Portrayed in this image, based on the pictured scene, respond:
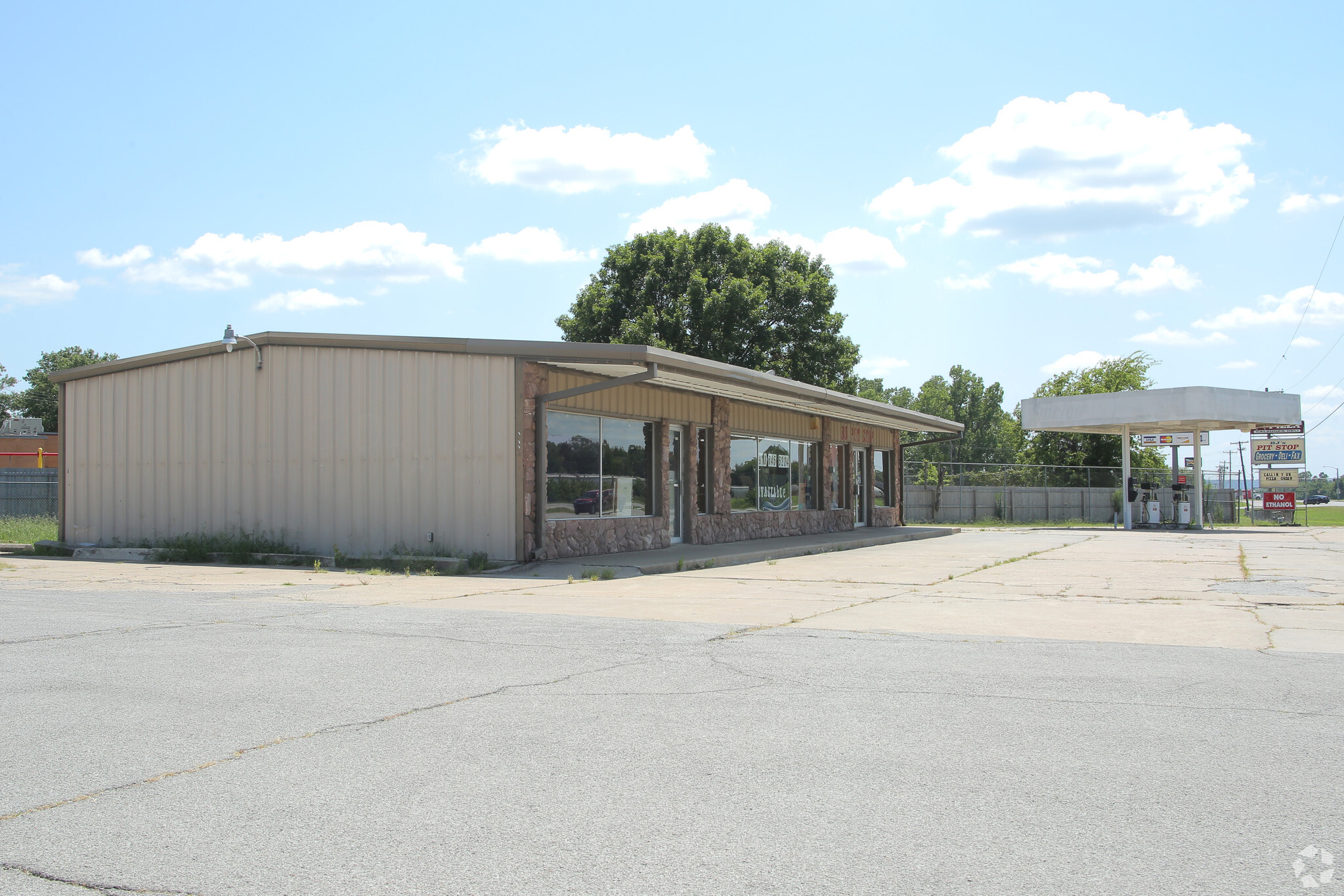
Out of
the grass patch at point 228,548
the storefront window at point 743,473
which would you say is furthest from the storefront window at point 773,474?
the grass patch at point 228,548

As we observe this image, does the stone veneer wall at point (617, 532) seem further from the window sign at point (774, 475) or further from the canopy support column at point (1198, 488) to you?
the canopy support column at point (1198, 488)

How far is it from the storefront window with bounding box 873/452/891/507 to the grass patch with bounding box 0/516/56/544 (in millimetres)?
21679

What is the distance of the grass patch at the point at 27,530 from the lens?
22.1m

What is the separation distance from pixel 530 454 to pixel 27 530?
14.2 m

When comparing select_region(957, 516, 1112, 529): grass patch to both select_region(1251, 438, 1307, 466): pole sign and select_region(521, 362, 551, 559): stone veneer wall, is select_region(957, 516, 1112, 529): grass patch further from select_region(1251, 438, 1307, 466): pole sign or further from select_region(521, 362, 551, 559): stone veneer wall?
select_region(521, 362, 551, 559): stone veneer wall

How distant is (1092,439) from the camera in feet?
168

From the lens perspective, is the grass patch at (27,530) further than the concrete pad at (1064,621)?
Yes

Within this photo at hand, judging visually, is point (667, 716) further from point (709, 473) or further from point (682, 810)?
point (709, 473)

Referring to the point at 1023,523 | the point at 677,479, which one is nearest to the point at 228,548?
the point at 677,479

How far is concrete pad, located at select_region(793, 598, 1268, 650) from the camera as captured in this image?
30.3 feet

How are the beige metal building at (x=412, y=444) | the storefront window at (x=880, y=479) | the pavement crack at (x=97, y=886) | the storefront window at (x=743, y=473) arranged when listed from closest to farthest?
the pavement crack at (x=97, y=886) < the beige metal building at (x=412, y=444) < the storefront window at (x=743, y=473) < the storefront window at (x=880, y=479)

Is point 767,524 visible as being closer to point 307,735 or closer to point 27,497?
point 307,735

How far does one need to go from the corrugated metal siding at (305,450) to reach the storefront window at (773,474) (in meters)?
8.18

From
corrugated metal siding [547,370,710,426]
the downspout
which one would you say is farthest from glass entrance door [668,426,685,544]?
the downspout
